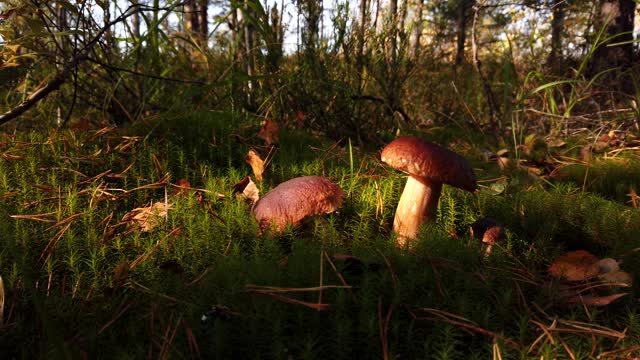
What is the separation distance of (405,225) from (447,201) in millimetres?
413

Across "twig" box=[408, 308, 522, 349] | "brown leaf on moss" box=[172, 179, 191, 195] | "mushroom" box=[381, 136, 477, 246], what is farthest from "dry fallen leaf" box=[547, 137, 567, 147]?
"brown leaf on moss" box=[172, 179, 191, 195]

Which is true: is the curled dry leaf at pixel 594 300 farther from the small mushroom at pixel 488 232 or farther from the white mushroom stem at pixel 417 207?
the white mushroom stem at pixel 417 207

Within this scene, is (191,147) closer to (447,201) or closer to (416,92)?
(447,201)

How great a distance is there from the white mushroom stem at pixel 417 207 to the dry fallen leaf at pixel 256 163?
0.90 meters

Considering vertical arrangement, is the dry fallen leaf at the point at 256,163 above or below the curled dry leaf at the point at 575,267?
above

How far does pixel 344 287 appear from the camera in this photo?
4.50ft

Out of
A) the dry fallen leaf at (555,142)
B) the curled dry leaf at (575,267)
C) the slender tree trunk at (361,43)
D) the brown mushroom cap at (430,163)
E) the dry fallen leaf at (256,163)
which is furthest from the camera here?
the dry fallen leaf at (555,142)

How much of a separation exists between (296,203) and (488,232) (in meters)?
0.87

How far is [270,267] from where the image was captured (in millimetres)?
1462

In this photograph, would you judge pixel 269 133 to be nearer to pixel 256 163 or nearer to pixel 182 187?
pixel 256 163

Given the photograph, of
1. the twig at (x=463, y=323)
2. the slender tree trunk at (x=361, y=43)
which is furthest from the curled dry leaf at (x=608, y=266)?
the slender tree trunk at (x=361, y=43)

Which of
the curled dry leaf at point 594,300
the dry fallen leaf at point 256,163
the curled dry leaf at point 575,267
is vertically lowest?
the curled dry leaf at point 594,300

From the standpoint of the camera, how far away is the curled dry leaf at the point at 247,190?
2238mm

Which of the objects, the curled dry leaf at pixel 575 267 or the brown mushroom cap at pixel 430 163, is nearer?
the curled dry leaf at pixel 575 267
